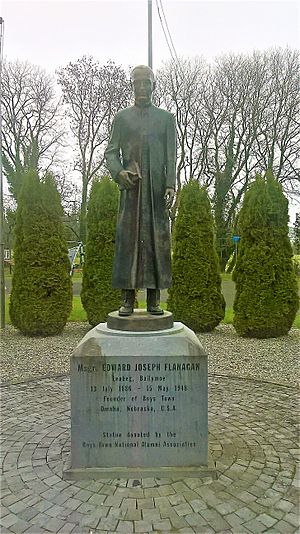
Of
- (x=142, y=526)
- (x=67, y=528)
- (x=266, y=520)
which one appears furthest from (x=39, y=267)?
(x=266, y=520)

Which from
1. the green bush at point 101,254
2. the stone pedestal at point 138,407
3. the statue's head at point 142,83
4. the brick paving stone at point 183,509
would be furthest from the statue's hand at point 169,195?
the green bush at point 101,254

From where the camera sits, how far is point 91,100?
2262cm

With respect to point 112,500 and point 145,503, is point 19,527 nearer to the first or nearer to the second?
point 112,500

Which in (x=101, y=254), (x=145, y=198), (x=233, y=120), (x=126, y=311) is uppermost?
(x=233, y=120)

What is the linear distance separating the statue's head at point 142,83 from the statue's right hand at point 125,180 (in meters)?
0.65

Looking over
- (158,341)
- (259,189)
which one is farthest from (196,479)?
(259,189)

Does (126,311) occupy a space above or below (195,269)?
below

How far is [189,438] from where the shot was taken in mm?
3234

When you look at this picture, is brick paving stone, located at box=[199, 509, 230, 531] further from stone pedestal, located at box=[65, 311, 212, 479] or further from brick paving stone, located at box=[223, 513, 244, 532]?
stone pedestal, located at box=[65, 311, 212, 479]

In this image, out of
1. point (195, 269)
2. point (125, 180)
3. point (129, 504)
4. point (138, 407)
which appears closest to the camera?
point (129, 504)

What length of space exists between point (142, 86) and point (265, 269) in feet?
19.0

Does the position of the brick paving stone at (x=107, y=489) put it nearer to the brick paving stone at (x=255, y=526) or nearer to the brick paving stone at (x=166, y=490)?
the brick paving stone at (x=166, y=490)

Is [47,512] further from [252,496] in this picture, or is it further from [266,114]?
[266,114]

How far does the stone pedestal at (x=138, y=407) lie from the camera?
10.4ft
